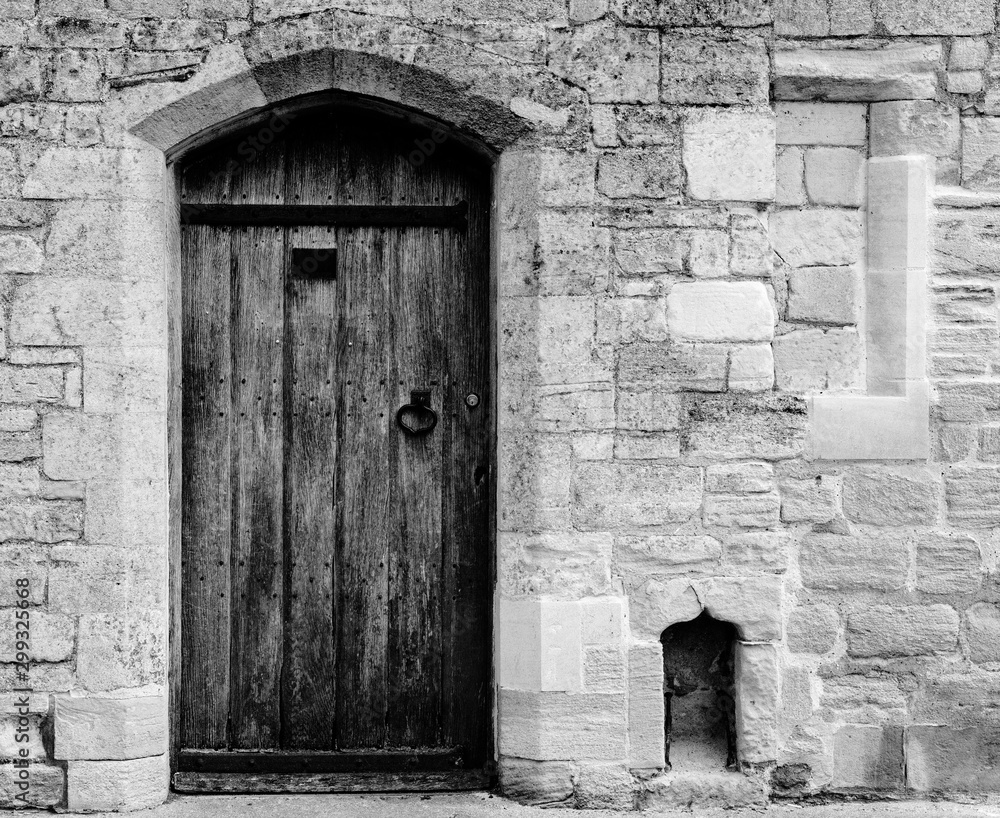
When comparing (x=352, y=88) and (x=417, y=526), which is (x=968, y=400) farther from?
(x=352, y=88)

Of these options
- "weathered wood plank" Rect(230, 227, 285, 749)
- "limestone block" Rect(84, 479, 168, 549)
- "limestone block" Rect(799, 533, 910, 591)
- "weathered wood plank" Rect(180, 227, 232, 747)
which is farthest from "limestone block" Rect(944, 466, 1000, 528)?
"limestone block" Rect(84, 479, 168, 549)

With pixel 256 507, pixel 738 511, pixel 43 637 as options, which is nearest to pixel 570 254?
pixel 738 511

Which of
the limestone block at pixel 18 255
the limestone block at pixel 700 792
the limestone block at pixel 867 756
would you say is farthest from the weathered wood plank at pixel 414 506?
the limestone block at pixel 867 756

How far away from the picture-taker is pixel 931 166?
3.33 metres

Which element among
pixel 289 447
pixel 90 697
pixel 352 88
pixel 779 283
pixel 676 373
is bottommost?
pixel 90 697

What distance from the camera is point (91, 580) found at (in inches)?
122

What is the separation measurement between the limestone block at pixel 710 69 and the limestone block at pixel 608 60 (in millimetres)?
47

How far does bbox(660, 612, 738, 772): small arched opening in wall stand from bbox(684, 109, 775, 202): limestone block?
144 cm

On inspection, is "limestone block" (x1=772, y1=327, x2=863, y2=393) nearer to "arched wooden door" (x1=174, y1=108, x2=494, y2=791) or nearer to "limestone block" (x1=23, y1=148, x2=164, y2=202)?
"arched wooden door" (x1=174, y1=108, x2=494, y2=791)

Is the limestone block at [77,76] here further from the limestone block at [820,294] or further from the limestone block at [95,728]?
the limestone block at [820,294]

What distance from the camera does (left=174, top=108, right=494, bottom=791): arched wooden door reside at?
3385 mm

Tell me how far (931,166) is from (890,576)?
55.7 inches

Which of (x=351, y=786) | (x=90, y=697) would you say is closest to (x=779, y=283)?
(x=351, y=786)

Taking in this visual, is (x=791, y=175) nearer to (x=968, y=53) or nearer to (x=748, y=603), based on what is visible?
(x=968, y=53)
